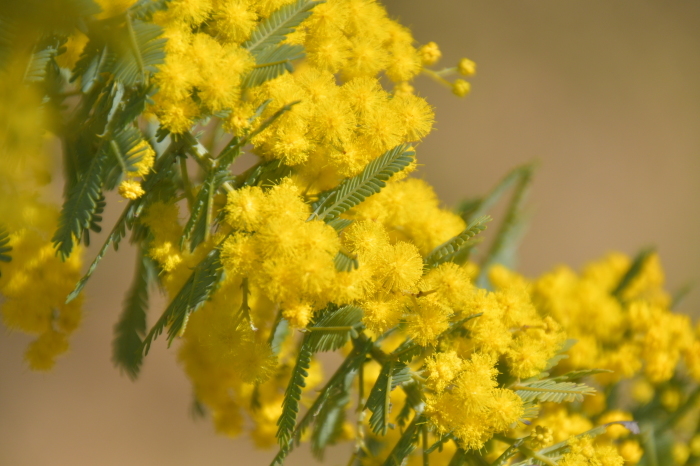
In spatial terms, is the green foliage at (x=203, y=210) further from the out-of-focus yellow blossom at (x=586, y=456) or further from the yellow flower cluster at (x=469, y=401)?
the out-of-focus yellow blossom at (x=586, y=456)

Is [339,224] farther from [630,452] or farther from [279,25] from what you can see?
[630,452]

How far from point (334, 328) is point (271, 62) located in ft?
0.79

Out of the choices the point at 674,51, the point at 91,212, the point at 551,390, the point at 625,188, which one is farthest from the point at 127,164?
the point at 674,51

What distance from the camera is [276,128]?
18.8 inches

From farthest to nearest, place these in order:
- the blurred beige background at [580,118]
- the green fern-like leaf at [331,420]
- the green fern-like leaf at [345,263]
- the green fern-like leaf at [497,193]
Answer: the blurred beige background at [580,118] < the green fern-like leaf at [497,193] < the green fern-like leaf at [331,420] < the green fern-like leaf at [345,263]

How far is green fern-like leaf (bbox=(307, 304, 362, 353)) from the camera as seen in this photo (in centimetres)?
47

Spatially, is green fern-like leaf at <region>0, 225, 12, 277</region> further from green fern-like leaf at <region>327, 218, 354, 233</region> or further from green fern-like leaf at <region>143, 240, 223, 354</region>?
green fern-like leaf at <region>327, 218, 354, 233</region>

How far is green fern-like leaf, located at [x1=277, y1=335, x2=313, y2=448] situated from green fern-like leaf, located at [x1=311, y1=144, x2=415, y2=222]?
0.12 metres

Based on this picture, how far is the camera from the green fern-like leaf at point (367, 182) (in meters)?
0.48

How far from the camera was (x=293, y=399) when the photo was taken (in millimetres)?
477

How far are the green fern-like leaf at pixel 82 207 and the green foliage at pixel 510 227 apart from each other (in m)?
0.50

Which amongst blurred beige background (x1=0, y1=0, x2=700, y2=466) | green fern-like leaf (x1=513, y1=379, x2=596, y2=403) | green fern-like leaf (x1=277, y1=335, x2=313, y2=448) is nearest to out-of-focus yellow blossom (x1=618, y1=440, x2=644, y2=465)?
green fern-like leaf (x1=513, y1=379, x2=596, y2=403)

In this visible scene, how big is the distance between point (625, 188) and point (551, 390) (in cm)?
183

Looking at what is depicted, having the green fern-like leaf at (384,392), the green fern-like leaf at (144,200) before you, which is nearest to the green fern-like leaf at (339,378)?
the green fern-like leaf at (384,392)
